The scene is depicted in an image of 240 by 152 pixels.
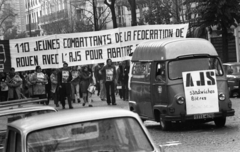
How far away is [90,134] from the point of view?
6.27 m

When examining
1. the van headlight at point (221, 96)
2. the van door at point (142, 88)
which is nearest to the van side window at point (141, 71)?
the van door at point (142, 88)

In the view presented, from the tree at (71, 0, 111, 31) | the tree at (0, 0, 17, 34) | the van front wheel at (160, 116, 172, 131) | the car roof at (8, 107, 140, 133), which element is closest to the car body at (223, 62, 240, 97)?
the van front wheel at (160, 116, 172, 131)

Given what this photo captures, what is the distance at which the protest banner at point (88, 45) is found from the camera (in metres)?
26.9

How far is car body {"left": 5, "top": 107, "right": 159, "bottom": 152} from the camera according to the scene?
622 cm

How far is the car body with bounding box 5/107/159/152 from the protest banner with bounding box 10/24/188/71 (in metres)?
20.4

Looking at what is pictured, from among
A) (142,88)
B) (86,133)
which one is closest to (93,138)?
(86,133)

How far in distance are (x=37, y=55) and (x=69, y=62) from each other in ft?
4.31

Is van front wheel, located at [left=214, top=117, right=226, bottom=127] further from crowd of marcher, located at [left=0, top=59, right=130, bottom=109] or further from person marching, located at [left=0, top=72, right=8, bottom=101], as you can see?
person marching, located at [left=0, top=72, right=8, bottom=101]

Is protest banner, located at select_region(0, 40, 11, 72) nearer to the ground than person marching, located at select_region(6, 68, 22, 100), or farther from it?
farther from it

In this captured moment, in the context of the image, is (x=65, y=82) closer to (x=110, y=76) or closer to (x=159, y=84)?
(x=110, y=76)

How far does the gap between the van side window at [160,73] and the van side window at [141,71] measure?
45 centimetres

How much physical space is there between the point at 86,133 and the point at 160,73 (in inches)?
403

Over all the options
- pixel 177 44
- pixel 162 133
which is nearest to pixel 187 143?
pixel 162 133

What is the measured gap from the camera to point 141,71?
57.7ft
